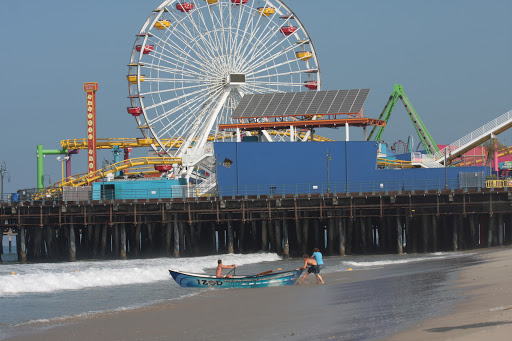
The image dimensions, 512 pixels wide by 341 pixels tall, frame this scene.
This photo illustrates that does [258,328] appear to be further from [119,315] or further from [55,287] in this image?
[55,287]

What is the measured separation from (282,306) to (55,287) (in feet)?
45.6

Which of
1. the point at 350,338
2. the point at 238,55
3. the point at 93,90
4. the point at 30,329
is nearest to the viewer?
the point at 350,338

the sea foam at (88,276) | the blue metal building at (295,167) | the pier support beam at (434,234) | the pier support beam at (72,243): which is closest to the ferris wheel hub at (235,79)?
the blue metal building at (295,167)

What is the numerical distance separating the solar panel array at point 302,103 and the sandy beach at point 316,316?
33.9 metres

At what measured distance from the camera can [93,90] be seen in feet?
260

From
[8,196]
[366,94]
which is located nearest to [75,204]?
[8,196]

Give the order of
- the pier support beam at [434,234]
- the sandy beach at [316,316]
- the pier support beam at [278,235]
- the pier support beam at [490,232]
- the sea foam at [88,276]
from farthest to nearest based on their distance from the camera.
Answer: the pier support beam at [278,235] < the pier support beam at [434,234] < the pier support beam at [490,232] < the sea foam at [88,276] < the sandy beach at [316,316]

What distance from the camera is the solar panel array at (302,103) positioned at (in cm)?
6144

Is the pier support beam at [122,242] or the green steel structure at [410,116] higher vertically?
the green steel structure at [410,116]

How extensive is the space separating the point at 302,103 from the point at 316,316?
43701mm

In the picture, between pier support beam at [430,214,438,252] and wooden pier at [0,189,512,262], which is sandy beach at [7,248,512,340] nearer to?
pier support beam at [430,214,438,252]

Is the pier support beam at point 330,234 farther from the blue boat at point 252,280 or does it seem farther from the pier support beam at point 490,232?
the blue boat at point 252,280

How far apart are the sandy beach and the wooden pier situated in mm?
22593

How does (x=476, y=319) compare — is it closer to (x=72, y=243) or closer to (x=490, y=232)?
(x=490, y=232)
